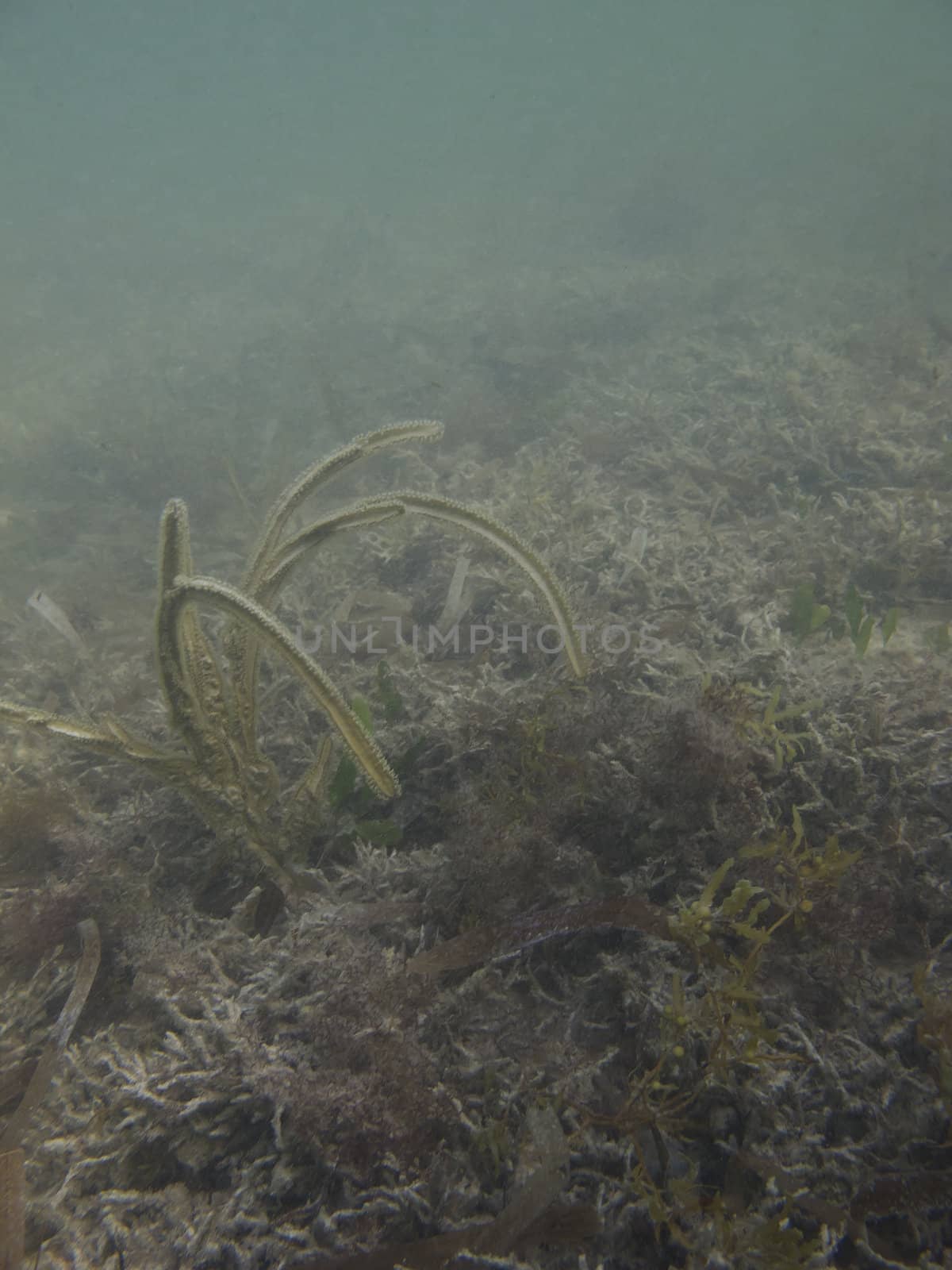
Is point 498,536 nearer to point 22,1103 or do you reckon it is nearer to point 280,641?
point 280,641

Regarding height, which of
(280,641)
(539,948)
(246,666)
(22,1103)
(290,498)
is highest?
(290,498)

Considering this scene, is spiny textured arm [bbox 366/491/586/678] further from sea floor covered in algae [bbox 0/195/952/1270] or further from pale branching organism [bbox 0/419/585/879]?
sea floor covered in algae [bbox 0/195/952/1270]

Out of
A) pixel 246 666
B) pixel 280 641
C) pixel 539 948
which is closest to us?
pixel 280 641

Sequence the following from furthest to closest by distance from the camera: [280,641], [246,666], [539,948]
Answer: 1. [246,666]
2. [539,948]
3. [280,641]

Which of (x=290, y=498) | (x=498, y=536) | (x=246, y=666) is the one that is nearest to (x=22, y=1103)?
(x=246, y=666)

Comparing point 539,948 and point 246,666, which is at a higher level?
point 246,666

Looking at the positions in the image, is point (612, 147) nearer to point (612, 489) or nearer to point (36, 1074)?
point (612, 489)

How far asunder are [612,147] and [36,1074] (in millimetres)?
39235

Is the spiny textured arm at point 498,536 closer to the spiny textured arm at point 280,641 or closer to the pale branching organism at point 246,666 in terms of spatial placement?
the pale branching organism at point 246,666

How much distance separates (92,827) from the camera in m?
2.35

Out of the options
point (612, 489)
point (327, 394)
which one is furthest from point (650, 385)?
point (327, 394)

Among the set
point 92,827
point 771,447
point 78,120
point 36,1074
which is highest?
point 78,120

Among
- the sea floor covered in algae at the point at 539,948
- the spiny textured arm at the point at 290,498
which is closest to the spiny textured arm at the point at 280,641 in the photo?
the spiny textured arm at the point at 290,498

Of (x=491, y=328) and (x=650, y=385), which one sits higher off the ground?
(x=491, y=328)
